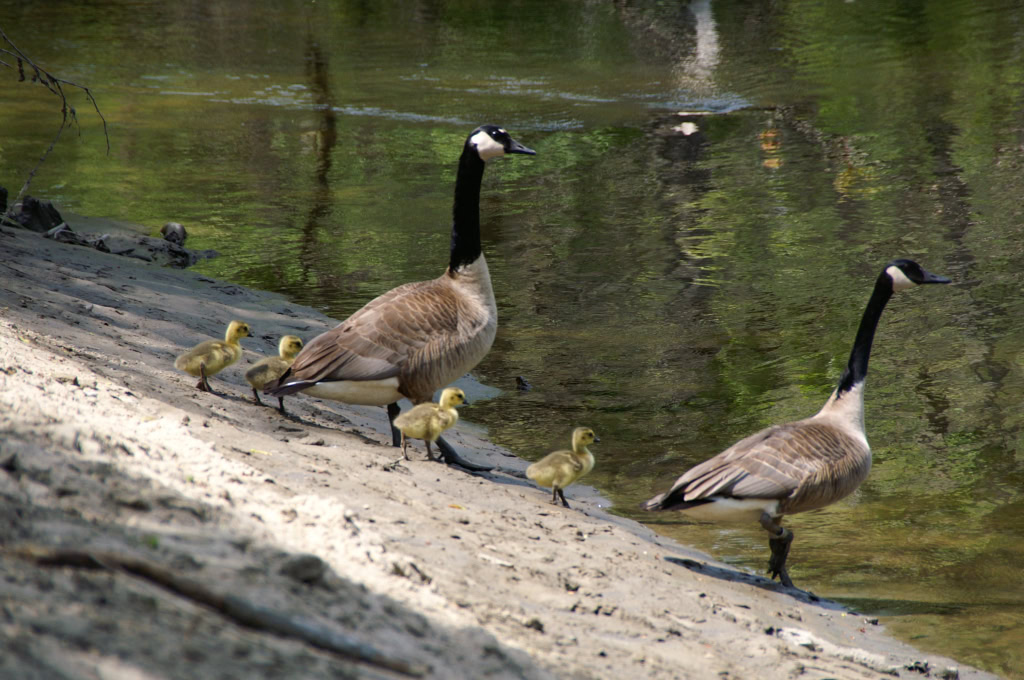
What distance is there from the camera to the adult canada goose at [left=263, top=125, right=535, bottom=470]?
7.09 meters

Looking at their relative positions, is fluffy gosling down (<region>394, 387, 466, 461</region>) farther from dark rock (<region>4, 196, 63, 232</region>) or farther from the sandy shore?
dark rock (<region>4, 196, 63, 232</region>)

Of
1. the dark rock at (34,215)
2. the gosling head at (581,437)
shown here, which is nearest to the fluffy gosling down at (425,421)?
the gosling head at (581,437)

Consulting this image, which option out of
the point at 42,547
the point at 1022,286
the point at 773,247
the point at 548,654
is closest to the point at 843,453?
the point at 548,654

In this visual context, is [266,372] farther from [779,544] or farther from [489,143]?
[779,544]

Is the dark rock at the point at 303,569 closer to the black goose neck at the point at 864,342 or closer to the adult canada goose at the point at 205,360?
the adult canada goose at the point at 205,360

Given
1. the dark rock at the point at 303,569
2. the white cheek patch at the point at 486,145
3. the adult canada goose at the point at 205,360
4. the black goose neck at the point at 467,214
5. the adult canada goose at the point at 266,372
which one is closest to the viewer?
the dark rock at the point at 303,569

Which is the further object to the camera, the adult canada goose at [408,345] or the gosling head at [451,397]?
the gosling head at [451,397]

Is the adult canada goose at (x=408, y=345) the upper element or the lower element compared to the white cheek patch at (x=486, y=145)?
lower

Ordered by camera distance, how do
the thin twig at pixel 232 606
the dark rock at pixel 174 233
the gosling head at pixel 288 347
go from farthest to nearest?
the dark rock at pixel 174 233, the gosling head at pixel 288 347, the thin twig at pixel 232 606

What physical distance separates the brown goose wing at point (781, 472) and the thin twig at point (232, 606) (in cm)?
316

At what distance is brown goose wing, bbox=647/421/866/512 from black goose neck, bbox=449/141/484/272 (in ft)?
8.48

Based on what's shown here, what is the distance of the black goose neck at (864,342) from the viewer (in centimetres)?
729

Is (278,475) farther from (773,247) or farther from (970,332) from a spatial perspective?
(773,247)

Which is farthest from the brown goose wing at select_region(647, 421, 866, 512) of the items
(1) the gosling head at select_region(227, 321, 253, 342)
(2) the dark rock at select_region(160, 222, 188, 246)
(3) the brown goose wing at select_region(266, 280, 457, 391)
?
(2) the dark rock at select_region(160, 222, 188, 246)
